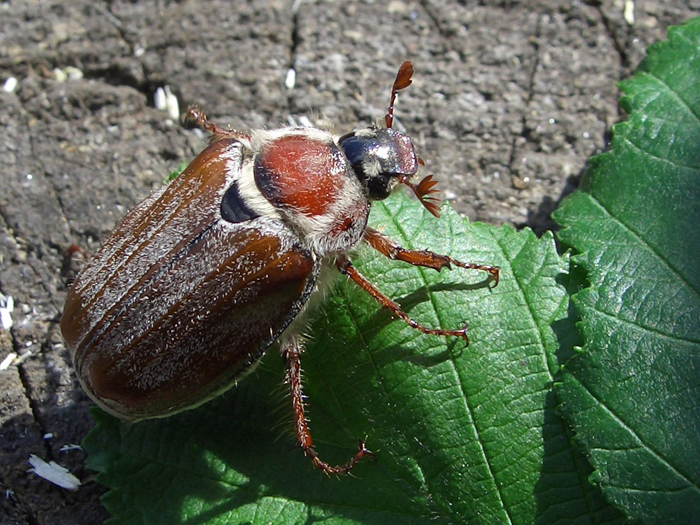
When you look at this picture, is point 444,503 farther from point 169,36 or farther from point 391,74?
point 169,36

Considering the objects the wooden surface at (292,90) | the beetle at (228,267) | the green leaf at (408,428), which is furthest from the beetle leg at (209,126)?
the green leaf at (408,428)

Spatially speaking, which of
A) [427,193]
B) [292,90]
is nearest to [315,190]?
[427,193]

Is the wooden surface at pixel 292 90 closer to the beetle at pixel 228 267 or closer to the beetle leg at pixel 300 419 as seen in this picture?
the beetle at pixel 228 267

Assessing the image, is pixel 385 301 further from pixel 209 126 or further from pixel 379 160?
pixel 209 126

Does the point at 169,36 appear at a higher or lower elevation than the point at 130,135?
higher

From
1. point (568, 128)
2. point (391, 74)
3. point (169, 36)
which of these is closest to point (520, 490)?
point (568, 128)

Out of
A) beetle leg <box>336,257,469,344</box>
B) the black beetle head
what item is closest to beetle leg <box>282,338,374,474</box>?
beetle leg <box>336,257,469,344</box>
